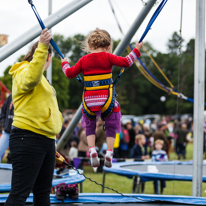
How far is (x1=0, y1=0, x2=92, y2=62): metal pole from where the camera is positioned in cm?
223

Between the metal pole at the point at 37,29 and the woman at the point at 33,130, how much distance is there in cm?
22

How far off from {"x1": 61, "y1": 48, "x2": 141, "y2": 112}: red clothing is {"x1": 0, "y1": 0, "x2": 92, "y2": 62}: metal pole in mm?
350

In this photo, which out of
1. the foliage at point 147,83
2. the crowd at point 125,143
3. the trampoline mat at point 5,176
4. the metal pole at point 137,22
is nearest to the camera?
the metal pole at point 137,22

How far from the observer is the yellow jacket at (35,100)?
184 centimetres

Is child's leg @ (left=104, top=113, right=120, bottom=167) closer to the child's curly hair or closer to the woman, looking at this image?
the woman

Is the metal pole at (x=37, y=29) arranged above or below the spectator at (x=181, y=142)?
above

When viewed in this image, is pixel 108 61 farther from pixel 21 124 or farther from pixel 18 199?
pixel 18 199

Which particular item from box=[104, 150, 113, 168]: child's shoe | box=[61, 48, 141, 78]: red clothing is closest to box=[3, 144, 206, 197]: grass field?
box=[104, 150, 113, 168]: child's shoe

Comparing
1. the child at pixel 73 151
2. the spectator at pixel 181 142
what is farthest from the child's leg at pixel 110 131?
the spectator at pixel 181 142

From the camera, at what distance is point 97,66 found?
2.19m

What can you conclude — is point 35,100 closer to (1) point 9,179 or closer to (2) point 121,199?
(2) point 121,199

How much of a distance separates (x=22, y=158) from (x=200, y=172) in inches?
84.0

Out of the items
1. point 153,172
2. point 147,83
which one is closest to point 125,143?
point 153,172

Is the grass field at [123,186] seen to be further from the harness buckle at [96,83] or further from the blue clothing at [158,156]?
the harness buckle at [96,83]
